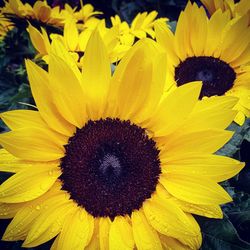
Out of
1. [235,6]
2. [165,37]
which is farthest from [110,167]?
[235,6]

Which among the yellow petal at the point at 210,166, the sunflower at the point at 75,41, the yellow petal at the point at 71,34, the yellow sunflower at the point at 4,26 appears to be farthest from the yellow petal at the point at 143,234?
the yellow sunflower at the point at 4,26

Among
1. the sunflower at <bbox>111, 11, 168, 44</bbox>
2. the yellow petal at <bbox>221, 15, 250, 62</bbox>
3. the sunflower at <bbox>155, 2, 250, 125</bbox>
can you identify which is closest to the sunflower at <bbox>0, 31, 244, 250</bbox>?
the sunflower at <bbox>155, 2, 250, 125</bbox>

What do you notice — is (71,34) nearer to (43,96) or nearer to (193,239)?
(43,96)

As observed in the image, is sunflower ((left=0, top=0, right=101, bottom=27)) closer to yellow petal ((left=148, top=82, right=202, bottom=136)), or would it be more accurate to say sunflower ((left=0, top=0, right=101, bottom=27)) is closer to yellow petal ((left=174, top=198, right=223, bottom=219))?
yellow petal ((left=148, top=82, right=202, bottom=136))

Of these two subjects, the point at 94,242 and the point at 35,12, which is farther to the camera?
the point at 35,12

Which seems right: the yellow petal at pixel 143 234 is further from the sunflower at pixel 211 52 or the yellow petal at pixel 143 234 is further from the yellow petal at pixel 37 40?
the yellow petal at pixel 37 40

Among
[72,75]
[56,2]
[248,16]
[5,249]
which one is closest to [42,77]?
[72,75]

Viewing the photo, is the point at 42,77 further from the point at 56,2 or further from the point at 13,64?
the point at 13,64
